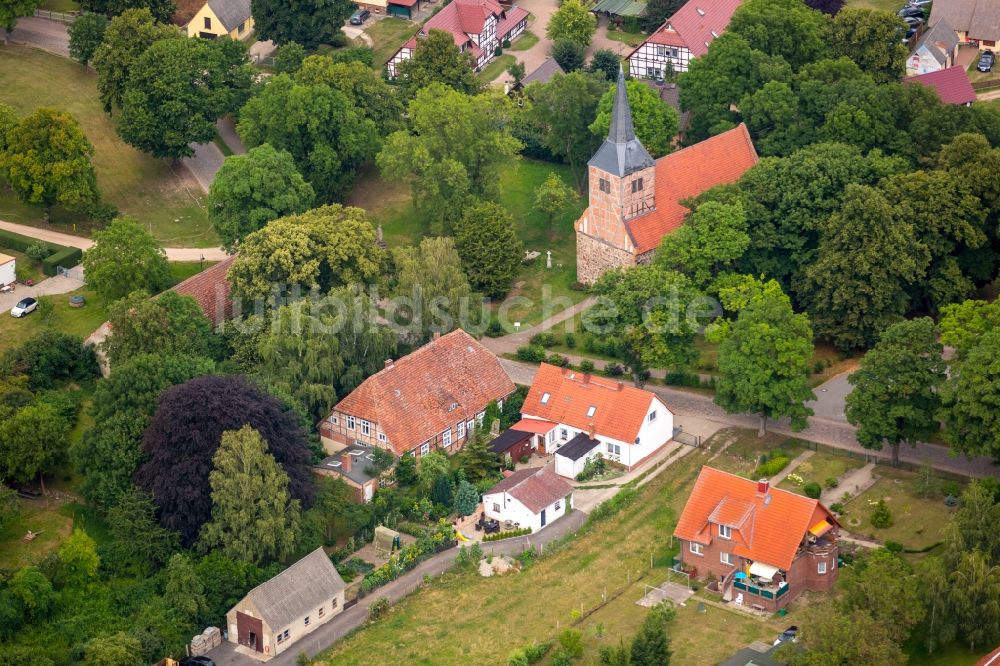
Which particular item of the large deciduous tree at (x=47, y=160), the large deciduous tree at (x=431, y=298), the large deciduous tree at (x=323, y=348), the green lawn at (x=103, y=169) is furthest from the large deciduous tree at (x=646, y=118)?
the large deciduous tree at (x=47, y=160)

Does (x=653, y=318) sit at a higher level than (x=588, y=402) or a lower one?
higher

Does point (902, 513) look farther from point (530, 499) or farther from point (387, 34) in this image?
point (387, 34)

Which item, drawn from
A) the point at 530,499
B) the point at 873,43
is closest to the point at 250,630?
the point at 530,499

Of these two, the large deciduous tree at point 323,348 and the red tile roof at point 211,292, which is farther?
the red tile roof at point 211,292

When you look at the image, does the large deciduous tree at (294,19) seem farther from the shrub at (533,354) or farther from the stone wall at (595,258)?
the shrub at (533,354)

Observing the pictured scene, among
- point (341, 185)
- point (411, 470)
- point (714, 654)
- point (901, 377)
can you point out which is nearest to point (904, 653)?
point (714, 654)

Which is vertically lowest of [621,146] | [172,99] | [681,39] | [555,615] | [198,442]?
[555,615]
